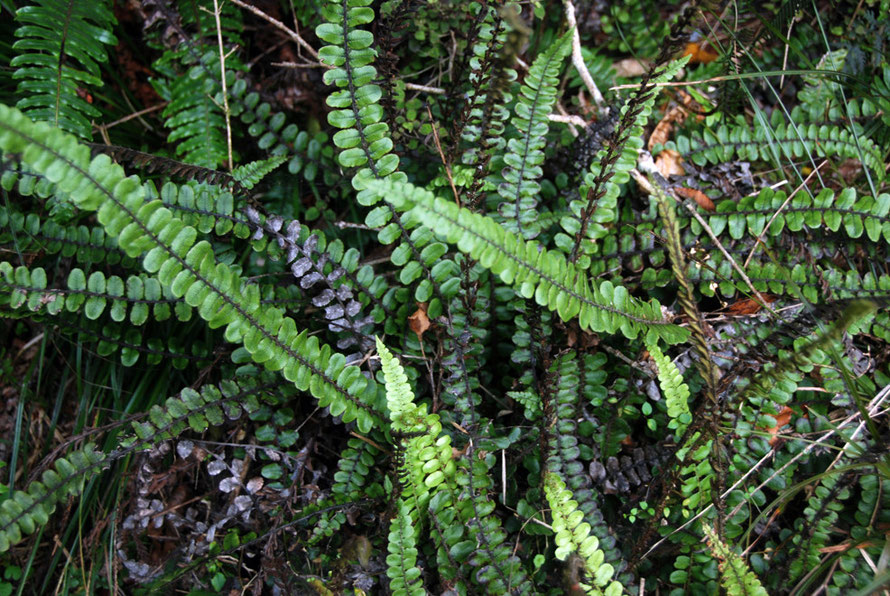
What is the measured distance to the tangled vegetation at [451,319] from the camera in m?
2.20

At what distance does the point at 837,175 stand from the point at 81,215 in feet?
12.1

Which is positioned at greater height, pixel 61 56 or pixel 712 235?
pixel 61 56

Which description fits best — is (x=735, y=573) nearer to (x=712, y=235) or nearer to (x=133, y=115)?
(x=712, y=235)

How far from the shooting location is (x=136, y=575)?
2.49 m

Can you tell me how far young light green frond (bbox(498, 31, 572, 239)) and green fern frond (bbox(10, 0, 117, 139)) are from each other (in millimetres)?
1967

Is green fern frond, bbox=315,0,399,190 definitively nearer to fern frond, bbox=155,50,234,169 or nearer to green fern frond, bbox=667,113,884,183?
fern frond, bbox=155,50,234,169

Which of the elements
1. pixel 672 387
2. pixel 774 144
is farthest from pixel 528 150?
pixel 774 144

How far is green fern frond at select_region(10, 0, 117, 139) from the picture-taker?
9.49ft

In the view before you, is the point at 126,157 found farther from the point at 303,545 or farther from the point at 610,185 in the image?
the point at 610,185

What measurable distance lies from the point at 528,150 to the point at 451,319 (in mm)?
800

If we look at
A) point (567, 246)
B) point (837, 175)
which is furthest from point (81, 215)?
point (837, 175)

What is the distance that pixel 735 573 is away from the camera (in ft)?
6.72

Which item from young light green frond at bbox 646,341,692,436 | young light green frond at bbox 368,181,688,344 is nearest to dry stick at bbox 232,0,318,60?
young light green frond at bbox 368,181,688,344

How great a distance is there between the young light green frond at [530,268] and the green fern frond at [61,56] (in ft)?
6.34
